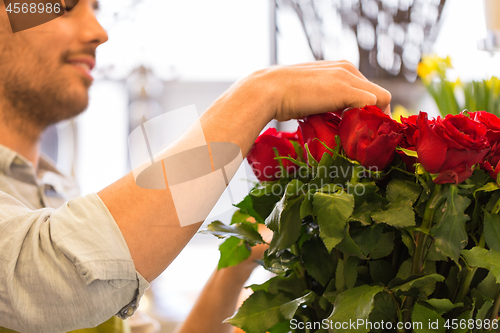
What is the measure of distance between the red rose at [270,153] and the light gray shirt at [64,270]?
127 millimetres

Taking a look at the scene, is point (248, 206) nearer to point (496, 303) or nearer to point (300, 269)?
point (300, 269)

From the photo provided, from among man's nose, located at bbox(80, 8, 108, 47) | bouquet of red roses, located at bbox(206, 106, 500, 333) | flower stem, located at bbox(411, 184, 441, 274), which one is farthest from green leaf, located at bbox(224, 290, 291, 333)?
man's nose, located at bbox(80, 8, 108, 47)

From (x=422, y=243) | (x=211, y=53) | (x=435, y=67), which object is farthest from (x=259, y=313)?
(x=211, y=53)

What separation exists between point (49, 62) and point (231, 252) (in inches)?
13.1

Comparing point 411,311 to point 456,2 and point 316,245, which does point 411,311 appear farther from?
point 456,2

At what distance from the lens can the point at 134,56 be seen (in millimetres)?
2211

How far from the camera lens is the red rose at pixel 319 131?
0.92 feet

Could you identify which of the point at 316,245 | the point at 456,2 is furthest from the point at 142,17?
the point at 316,245

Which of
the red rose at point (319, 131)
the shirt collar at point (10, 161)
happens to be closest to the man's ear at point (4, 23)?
the shirt collar at point (10, 161)

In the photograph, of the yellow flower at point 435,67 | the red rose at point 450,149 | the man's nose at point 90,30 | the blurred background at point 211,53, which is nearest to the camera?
the red rose at point 450,149

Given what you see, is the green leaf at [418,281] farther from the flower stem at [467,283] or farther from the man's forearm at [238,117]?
the man's forearm at [238,117]

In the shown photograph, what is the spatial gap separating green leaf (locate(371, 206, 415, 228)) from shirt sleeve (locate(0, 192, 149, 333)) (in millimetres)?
182

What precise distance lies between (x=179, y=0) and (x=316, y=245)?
2511 millimetres

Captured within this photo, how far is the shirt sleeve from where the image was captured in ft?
0.86
